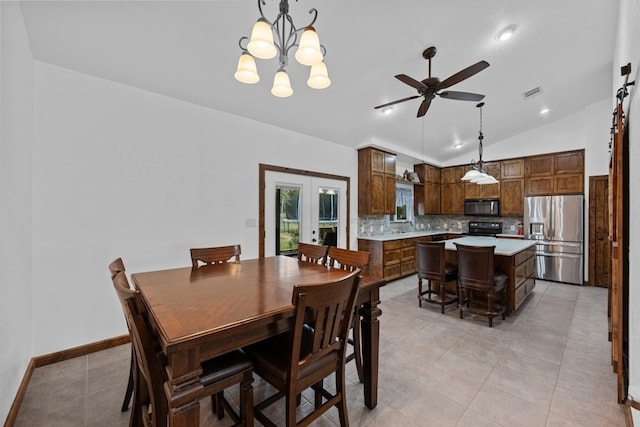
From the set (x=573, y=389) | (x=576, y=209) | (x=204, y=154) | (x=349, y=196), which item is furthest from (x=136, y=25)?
(x=576, y=209)

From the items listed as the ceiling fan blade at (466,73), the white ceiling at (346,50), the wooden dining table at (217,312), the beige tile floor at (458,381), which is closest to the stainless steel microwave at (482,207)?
the white ceiling at (346,50)

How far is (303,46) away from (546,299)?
4.98 m

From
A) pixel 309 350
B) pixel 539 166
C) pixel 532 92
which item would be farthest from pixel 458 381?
pixel 539 166

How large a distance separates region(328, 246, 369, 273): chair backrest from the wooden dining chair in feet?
3.60

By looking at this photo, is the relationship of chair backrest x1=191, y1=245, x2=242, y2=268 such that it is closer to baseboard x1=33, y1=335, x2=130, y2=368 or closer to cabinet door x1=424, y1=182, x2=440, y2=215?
baseboard x1=33, y1=335, x2=130, y2=368

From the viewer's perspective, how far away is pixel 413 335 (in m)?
2.90

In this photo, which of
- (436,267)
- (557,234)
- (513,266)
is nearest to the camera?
(513,266)

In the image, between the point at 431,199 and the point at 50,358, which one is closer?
the point at 50,358

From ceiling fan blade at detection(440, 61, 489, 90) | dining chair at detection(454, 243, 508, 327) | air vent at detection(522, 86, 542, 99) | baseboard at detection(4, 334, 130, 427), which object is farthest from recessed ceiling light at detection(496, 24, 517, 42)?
baseboard at detection(4, 334, 130, 427)

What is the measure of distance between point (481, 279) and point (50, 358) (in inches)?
173

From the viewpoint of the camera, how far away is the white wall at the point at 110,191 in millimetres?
2316

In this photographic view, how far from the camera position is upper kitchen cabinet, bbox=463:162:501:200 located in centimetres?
597

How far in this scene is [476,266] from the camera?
3170 millimetres

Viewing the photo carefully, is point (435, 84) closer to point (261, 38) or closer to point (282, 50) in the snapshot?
point (282, 50)
